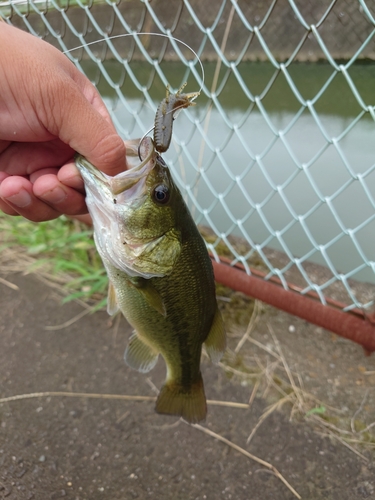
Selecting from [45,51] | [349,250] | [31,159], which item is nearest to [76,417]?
[31,159]

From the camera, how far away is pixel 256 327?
2.23 meters

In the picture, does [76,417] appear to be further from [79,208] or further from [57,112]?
[57,112]

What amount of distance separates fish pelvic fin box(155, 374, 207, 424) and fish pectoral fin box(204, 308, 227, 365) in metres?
0.17

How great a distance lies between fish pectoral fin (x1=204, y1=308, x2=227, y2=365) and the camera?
4.43 ft

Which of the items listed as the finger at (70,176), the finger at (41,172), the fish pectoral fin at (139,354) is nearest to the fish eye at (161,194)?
the finger at (70,176)

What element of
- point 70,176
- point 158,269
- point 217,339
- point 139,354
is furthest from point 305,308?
point 70,176

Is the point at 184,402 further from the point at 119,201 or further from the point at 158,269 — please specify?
the point at 119,201

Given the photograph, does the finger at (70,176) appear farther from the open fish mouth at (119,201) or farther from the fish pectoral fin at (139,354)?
the fish pectoral fin at (139,354)

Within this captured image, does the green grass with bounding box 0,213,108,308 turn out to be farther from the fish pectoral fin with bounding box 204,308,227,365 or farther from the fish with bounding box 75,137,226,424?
the fish pectoral fin with bounding box 204,308,227,365

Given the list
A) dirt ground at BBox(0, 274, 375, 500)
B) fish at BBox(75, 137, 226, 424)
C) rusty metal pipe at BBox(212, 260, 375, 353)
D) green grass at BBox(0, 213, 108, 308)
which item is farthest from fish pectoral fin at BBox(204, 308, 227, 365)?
green grass at BBox(0, 213, 108, 308)

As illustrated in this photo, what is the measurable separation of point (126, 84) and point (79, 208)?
6440mm

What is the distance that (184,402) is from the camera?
57.2 inches

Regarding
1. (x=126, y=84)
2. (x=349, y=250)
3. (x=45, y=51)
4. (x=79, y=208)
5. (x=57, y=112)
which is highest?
(x=45, y=51)

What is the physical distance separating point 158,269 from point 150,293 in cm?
10
